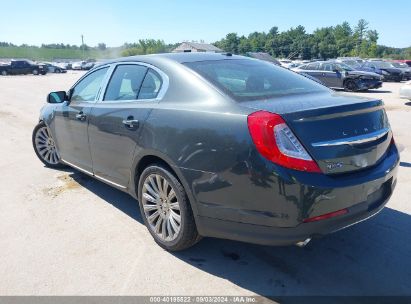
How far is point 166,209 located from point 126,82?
1.40 meters

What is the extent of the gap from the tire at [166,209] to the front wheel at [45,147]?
109 inches

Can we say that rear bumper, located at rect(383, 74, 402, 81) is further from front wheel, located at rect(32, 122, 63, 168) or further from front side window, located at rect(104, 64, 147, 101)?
front side window, located at rect(104, 64, 147, 101)

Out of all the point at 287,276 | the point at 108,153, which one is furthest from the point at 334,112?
the point at 108,153

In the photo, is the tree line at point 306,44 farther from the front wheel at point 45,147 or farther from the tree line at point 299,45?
the front wheel at point 45,147

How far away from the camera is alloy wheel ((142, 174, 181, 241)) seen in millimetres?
3346

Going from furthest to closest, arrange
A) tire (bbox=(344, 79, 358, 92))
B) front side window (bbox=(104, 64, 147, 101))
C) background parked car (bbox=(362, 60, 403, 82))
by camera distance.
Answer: background parked car (bbox=(362, 60, 403, 82)) < tire (bbox=(344, 79, 358, 92)) < front side window (bbox=(104, 64, 147, 101))

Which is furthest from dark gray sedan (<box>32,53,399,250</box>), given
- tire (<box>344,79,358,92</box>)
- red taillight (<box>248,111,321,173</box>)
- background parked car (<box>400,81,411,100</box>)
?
tire (<box>344,79,358,92</box>)

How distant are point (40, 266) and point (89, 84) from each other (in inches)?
87.4

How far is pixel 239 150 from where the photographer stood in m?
2.70

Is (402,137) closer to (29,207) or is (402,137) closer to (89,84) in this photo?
(89,84)

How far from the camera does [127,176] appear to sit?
383cm

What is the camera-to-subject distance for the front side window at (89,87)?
14.6 ft

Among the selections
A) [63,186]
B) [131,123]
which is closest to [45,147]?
[63,186]

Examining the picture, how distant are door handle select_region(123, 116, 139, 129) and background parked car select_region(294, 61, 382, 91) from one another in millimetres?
15763
